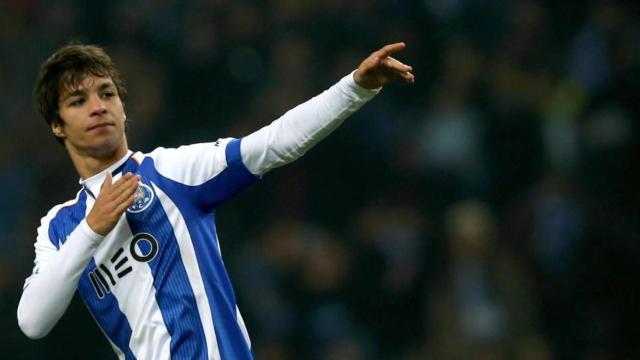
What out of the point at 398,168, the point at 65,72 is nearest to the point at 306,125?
the point at 65,72

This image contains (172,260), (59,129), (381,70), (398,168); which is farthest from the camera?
(398,168)

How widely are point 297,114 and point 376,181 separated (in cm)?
403

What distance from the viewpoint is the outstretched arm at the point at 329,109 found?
3545 mm

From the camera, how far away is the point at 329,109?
3584mm

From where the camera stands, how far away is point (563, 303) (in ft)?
24.5

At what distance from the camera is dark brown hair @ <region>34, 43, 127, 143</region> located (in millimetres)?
3898

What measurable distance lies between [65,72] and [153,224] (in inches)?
23.4

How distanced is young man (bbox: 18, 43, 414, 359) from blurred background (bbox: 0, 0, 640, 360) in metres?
3.55

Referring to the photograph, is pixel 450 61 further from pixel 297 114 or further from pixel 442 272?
pixel 297 114

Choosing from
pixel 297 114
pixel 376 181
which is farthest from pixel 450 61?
pixel 297 114

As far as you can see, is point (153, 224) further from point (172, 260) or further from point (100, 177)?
point (100, 177)

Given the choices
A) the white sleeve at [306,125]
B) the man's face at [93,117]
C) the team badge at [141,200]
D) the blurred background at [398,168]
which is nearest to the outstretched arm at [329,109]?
the white sleeve at [306,125]

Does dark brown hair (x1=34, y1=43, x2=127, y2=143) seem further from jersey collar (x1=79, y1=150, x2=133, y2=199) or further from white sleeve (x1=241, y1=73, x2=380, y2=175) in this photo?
white sleeve (x1=241, y1=73, x2=380, y2=175)

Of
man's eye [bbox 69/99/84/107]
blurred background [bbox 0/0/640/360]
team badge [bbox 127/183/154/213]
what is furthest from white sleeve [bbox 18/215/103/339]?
blurred background [bbox 0/0/640/360]
